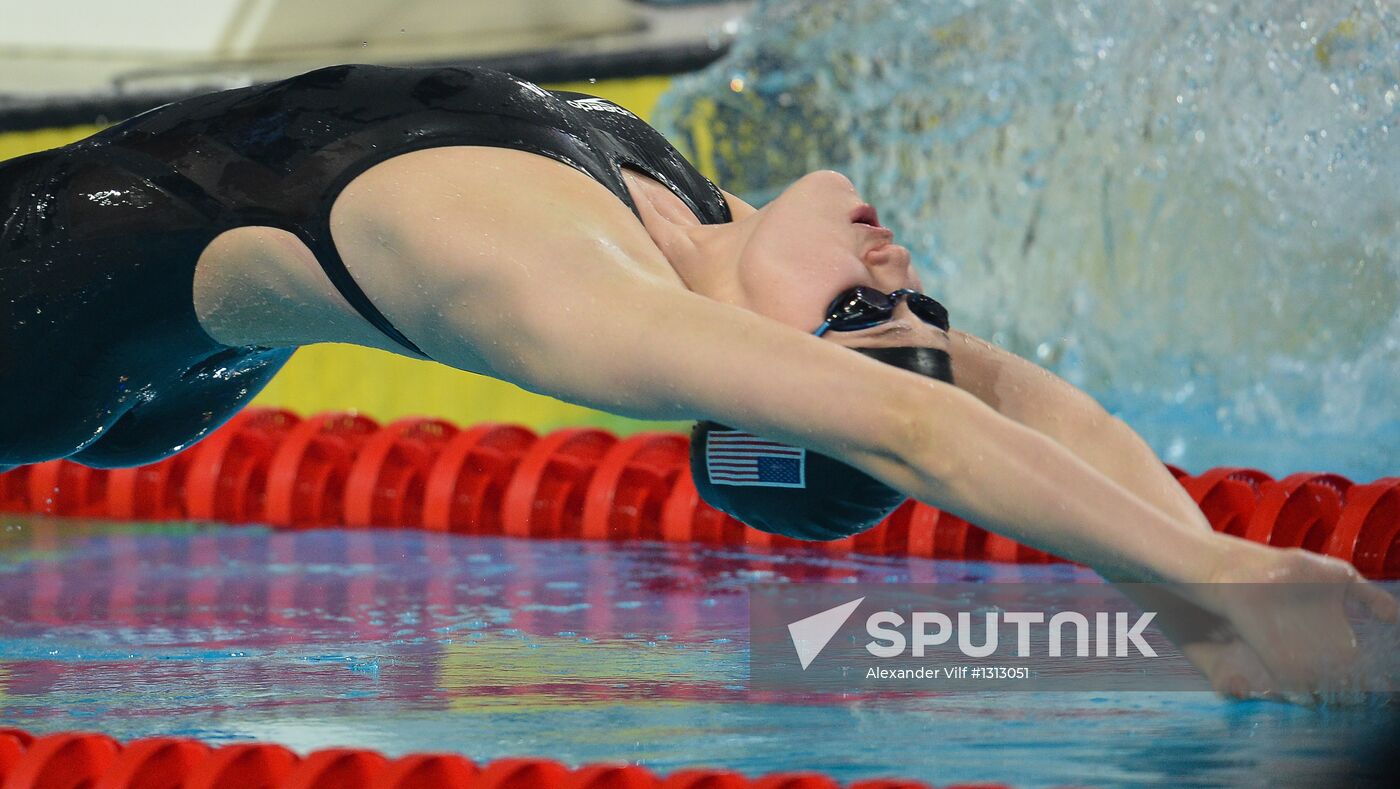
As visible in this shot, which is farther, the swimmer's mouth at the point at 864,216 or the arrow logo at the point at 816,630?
the arrow logo at the point at 816,630

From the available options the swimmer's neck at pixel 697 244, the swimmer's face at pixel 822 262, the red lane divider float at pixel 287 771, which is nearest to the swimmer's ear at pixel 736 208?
the swimmer's neck at pixel 697 244

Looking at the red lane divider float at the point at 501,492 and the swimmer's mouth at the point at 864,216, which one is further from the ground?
the red lane divider float at the point at 501,492

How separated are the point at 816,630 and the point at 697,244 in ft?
3.13

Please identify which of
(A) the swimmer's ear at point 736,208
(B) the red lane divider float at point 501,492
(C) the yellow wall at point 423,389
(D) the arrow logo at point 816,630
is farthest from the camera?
(C) the yellow wall at point 423,389

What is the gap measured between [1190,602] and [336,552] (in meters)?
2.63

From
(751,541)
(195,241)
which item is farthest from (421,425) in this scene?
(195,241)

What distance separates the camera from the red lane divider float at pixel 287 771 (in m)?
1.90

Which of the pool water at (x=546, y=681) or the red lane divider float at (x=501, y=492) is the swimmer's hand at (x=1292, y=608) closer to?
the pool water at (x=546, y=681)

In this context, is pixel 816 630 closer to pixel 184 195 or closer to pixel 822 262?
pixel 822 262

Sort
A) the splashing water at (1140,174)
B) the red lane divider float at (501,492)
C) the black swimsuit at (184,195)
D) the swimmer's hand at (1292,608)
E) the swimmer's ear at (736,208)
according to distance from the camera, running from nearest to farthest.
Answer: the swimmer's hand at (1292,608) → the black swimsuit at (184,195) → the swimmer's ear at (736,208) → the red lane divider float at (501,492) → the splashing water at (1140,174)

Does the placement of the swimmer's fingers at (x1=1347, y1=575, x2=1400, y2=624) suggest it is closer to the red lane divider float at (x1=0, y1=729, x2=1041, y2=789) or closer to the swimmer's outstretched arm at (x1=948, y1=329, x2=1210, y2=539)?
the swimmer's outstretched arm at (x1=948, y1=329, x2=1210, y2=539)

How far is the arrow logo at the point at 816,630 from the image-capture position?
2573 millimetres

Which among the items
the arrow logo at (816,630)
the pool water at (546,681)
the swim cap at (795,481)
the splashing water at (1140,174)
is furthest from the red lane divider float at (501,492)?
the swim cap at (795,481)

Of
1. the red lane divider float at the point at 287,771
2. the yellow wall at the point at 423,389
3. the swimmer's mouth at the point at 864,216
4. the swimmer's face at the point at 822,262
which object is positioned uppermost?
the yellow wall at the point at 423,389
